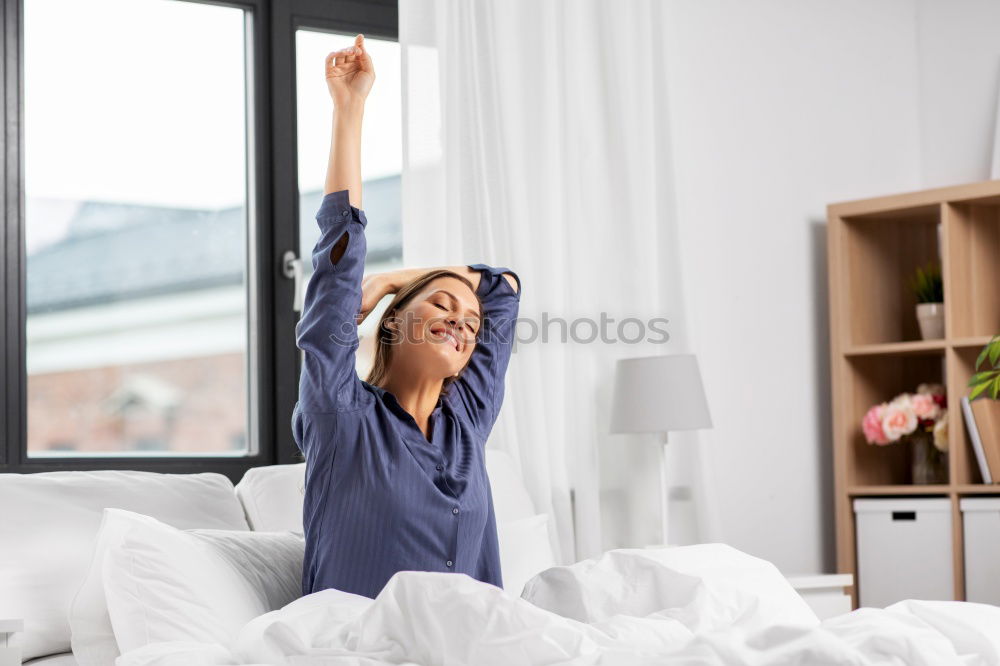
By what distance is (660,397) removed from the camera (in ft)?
10.2

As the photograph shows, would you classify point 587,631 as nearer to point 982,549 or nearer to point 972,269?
point 982,549

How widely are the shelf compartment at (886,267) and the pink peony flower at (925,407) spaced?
263 millimetres

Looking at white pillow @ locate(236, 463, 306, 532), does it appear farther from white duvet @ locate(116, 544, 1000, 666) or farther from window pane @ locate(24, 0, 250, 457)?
white duvet @ locate(116, 544, 1000, 666)

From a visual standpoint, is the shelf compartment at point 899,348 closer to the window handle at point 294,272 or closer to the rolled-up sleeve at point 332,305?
the window handle at point 294,272

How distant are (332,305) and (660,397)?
1558 millimetres

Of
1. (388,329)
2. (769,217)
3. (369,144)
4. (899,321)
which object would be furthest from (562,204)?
(388,329)

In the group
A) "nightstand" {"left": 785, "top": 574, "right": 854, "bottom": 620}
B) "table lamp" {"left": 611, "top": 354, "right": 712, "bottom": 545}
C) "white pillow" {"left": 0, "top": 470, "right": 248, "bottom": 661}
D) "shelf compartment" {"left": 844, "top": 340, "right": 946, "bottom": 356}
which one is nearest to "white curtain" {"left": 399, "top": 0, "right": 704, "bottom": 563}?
"table lamp" {"left": 611, "top": 354, "right": 712, "bottom": 545}

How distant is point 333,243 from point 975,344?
2341 millimetres

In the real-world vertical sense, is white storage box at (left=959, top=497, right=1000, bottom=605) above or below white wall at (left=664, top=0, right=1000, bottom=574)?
below

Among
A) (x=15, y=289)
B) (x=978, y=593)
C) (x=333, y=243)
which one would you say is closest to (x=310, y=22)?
(x=15, y=289)

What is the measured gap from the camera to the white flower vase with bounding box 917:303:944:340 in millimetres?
3641

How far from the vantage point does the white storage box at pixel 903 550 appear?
3.48 metres

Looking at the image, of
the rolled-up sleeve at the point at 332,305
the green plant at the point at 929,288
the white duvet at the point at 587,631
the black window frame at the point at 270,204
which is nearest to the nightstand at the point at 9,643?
the white duvet at the point at 587,631

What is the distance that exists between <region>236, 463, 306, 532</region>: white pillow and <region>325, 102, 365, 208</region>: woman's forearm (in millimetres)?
851
